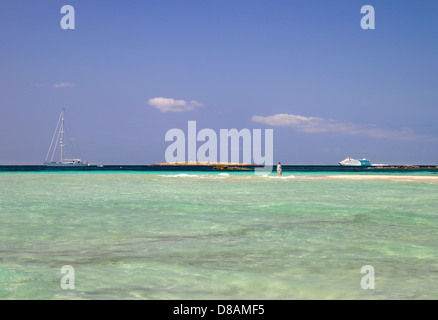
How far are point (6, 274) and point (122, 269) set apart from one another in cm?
200

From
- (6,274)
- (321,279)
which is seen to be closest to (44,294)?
(6,274)

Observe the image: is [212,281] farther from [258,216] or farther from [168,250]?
[258,216]

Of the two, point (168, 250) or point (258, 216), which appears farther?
point (258, 216)


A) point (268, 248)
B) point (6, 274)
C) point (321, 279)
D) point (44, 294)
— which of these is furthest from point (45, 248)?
point (321, 279)

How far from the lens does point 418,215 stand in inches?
623

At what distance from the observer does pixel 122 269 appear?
7441 millimetres

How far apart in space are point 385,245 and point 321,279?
3898 mm
